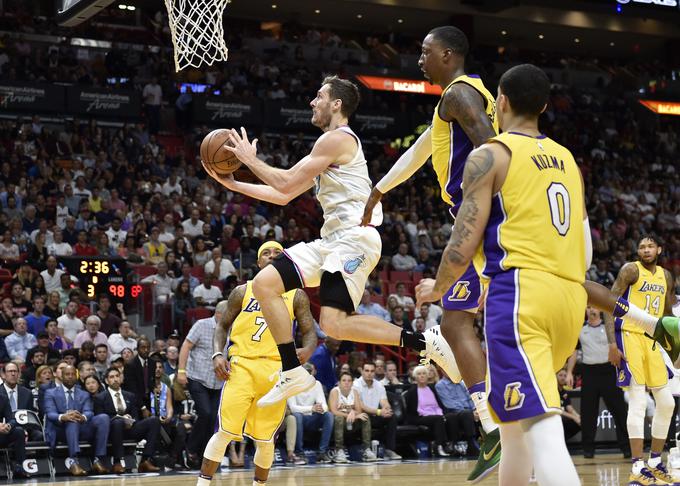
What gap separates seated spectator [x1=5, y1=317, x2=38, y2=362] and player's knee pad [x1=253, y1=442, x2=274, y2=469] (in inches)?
234

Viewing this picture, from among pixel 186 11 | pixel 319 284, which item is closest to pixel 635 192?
pixel 186 11

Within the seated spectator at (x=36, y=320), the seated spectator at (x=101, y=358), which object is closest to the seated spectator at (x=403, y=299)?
the seated spectator at (x=101, y=358)

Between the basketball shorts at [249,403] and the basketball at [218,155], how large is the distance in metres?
2.36

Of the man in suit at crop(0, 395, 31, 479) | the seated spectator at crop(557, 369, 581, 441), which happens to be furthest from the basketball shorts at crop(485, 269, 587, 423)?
the seated spectator at crop(557, 369, 581, 441)

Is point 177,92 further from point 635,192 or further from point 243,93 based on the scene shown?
point 635,192

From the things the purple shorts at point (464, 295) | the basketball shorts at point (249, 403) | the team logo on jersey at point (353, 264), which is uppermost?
the team logo on jersey at point (353, 264)

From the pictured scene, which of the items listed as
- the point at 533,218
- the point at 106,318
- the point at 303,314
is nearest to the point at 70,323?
the point at 106,318

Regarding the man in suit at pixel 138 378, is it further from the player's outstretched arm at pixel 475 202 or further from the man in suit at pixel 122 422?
the player's outstretched arm at pixel 475 202

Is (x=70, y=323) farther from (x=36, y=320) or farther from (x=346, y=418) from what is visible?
(x=346, y=418)

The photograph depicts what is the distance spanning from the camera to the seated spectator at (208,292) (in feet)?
51.5

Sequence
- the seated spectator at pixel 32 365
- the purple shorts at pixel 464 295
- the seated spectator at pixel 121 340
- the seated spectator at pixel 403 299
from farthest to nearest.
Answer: the seated spectator at pixel 403 299 < the seated spectator at pixel 121 340 < the seated spectator at pixel 32 365 < the purple shorts at pixel 464 295

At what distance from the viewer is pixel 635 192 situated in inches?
1080

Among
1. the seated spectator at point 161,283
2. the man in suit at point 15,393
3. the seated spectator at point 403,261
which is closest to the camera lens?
the man in suit at point 15,393

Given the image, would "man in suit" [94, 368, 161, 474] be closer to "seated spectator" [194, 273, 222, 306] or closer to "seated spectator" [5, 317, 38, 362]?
"seated spectator" [5, 317, 38, 362]
